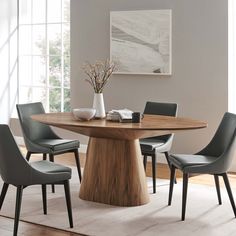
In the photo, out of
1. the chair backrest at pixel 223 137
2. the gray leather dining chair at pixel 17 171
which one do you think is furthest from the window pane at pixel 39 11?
the gray leather dining chair at pixel 17 171

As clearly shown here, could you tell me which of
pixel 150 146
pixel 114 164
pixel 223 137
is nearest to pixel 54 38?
pixel 150 146

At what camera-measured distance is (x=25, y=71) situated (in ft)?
24.5

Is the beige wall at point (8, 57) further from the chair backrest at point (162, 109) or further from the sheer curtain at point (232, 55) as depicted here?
the sheer curtain at point (232, 55)

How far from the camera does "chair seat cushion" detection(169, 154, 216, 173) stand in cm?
397

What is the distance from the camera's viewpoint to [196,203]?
14.5 ft

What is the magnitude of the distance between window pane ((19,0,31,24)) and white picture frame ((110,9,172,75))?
159 cm

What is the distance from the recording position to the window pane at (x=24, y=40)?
7.40 meters

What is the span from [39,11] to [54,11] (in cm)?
29

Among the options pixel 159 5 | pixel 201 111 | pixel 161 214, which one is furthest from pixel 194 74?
pixel 161 214

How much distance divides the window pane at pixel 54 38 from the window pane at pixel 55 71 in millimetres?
Result: 85

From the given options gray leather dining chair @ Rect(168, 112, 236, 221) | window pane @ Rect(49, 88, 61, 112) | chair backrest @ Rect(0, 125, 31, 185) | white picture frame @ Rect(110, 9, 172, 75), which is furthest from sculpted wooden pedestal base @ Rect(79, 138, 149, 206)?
window pane @ Rect(49, 88, 61, 112)

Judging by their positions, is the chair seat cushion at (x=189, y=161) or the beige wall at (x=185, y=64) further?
the beige wall at (x=185, y=64)

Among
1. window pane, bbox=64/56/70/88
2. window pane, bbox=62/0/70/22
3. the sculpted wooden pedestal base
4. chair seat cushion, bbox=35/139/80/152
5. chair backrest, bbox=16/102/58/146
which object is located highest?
window pane, bbox=62/0/70/22

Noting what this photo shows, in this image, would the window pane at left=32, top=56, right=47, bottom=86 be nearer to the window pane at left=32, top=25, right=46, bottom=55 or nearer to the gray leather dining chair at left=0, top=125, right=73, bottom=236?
the window pane at left=32, top=25, right=46, bottom=55
